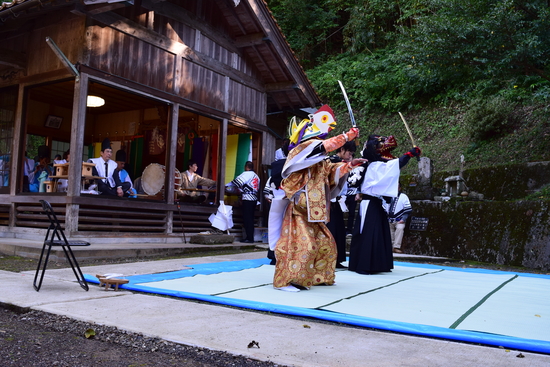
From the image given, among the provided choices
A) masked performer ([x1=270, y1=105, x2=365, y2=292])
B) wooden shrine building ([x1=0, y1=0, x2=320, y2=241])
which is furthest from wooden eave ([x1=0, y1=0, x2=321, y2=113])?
masked performer ([x1=270, y1=105, x2=365, y2=292])

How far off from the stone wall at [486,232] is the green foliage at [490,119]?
568 cm

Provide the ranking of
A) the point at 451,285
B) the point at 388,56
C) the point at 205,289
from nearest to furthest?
the point at 205,289, the point at 451,285, the point at 388,56

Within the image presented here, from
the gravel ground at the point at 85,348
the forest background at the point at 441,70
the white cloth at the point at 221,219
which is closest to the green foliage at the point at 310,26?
the forest background at the point at 441,70

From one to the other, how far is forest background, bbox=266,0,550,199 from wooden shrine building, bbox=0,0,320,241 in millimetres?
3710

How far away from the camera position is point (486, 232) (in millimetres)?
9047

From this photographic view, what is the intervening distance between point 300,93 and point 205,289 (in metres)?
7.99

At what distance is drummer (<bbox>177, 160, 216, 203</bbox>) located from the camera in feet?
32.9

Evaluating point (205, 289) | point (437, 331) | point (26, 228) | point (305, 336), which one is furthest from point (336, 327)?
point (26, 228)

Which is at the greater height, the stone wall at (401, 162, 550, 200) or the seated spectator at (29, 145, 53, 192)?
the stone wall at (401, 162, 550, 200)

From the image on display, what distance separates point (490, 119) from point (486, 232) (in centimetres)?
643

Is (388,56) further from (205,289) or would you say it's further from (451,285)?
(205,289)

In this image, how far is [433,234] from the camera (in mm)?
9891

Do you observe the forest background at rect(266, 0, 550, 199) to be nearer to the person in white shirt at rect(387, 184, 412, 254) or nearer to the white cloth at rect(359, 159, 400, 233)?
the person in white shirt at rect(387, 184, 412, 254)

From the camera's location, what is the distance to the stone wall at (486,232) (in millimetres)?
8359
